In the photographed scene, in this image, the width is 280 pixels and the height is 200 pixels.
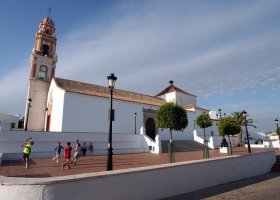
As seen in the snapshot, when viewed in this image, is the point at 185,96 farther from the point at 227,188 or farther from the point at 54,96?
the point at 227,188

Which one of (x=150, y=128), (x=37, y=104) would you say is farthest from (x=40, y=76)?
(x=150, y=128)

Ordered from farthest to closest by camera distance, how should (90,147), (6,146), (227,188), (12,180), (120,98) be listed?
(120,98) → (90,147) → (6,146) → (227,188) → (12,180)

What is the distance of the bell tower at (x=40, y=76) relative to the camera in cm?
2925

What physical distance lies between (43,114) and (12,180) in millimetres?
26853

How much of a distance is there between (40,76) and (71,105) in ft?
32.4

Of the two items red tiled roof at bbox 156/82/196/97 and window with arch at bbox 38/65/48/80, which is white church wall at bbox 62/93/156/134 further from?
red tiled roof at bbox 156/82/196/97

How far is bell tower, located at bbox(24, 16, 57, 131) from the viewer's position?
29250 mm

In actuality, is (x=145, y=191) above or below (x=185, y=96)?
below

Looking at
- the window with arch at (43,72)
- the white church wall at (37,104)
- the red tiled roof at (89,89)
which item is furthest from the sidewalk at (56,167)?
the window with arch at (43,72)

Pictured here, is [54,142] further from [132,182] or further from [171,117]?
[132,182]

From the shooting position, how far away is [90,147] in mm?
20234

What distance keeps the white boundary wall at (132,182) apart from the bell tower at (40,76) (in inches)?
999

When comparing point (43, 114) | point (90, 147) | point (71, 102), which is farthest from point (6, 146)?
point (43, 114)

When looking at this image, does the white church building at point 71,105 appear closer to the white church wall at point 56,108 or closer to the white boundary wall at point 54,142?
the white church wall at point 56,108
